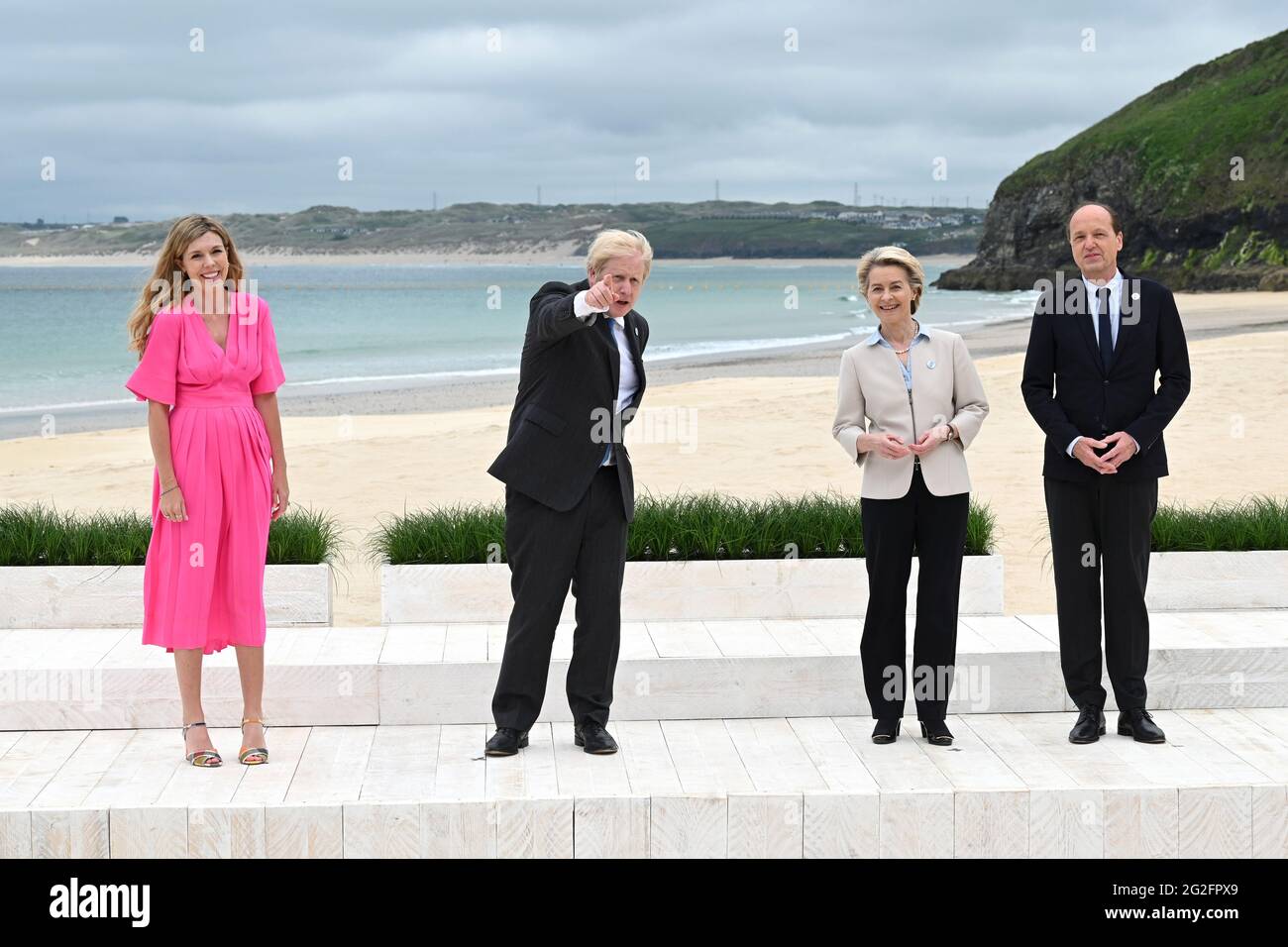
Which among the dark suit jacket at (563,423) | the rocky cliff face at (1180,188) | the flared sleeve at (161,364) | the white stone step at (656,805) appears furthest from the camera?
the rocky cliff face at (1180,188)

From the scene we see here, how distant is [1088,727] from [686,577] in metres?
1.91

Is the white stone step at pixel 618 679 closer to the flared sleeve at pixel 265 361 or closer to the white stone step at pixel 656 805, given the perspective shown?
the white stone step at pixel 656 805

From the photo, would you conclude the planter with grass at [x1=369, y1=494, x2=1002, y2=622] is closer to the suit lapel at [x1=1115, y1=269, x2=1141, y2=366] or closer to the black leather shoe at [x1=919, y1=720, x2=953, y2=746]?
the black leather shoe at [x1=919, y1=720, x2=953, y2=746]

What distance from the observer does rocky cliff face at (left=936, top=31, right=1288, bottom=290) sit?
6216cm

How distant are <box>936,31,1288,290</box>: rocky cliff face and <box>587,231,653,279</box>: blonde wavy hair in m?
55.5

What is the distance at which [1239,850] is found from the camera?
4324 mm

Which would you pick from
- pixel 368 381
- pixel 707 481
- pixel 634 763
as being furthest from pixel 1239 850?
pixel 368 381

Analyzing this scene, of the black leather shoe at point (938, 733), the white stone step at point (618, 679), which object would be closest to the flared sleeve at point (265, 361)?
the white stone step at point (618, 679)

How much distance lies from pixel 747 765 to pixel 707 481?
297 inches

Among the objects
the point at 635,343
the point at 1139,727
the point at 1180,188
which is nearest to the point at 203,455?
the point at 635,343

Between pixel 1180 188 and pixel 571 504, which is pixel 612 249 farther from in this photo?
pixel 1180 188

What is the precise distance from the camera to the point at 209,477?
182 inches

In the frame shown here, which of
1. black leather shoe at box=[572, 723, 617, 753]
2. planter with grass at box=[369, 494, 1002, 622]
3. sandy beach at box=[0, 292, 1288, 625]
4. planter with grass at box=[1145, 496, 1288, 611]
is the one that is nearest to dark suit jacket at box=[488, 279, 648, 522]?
black leather shoe at box=[572, 723, 617, 753]

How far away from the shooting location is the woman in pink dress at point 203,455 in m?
4.59
